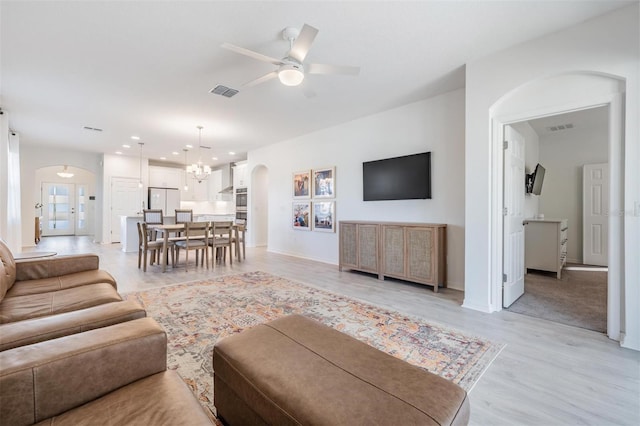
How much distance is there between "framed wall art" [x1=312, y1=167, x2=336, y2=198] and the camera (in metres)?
5.79

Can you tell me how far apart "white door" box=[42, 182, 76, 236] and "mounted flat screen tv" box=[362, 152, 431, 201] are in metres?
13.4

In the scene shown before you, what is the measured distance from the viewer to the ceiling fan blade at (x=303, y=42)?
2.16 meters

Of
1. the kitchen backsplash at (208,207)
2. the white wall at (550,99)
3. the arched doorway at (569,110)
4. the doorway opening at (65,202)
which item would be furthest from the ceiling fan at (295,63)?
the doorway opening at (65,202)

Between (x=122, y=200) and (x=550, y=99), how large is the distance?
1062 cm

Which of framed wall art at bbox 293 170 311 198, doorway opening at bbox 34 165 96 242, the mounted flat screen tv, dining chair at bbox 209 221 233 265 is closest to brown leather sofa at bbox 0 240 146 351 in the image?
dining chair at bbox 209 221 233 265

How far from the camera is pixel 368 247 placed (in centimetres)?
469

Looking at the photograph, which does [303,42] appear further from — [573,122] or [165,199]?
[165,199]

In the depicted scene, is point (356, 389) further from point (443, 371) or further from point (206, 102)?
point (206, 102)

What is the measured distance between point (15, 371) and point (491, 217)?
143 inches

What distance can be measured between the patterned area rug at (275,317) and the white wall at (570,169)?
17.8ft

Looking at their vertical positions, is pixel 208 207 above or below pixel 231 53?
below

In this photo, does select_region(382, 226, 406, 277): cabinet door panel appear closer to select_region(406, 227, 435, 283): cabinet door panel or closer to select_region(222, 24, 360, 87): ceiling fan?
select_region(406, 227, 435, 283): cabinet door panel

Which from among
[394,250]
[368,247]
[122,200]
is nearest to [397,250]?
[394,250]

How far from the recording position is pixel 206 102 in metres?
4.40
